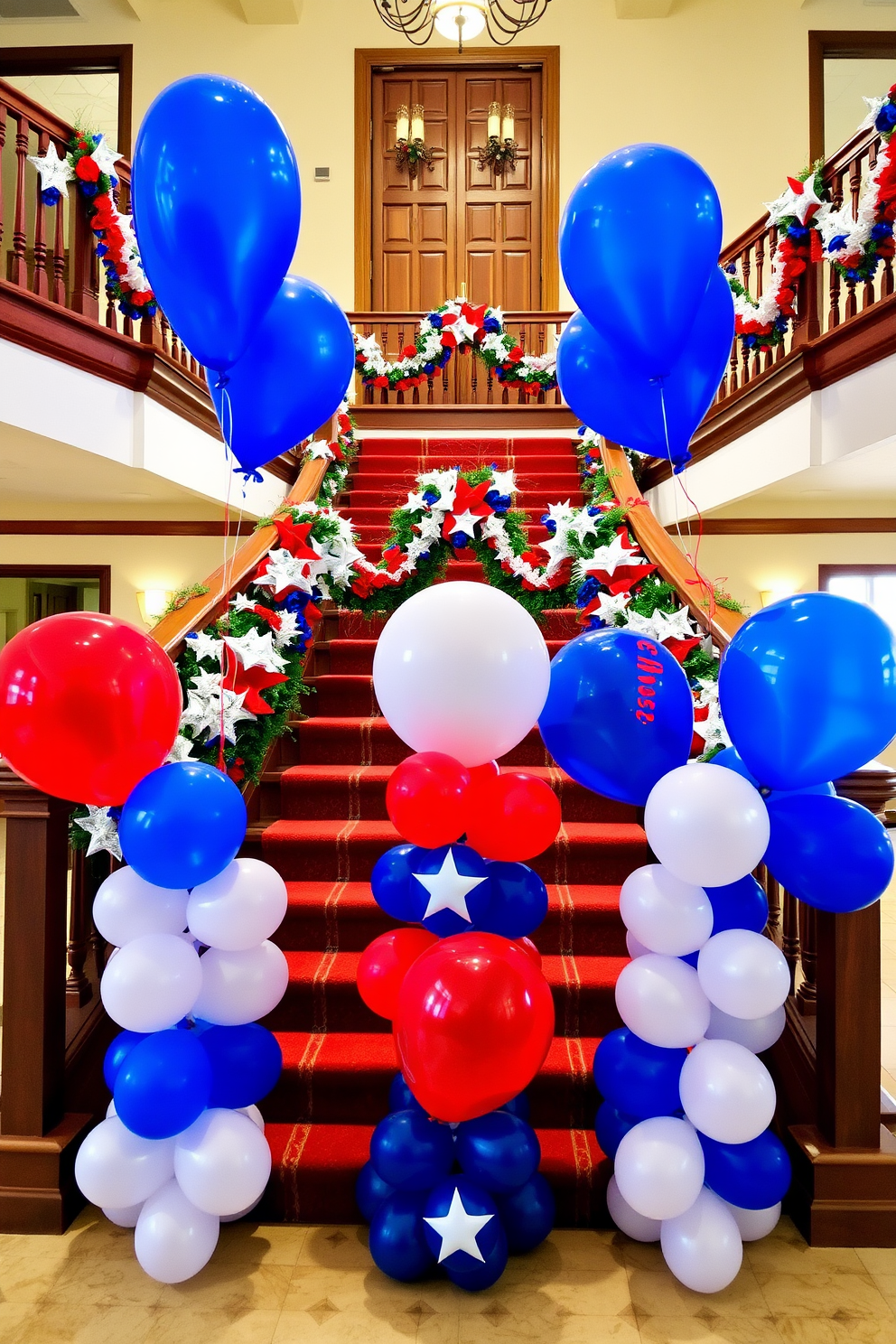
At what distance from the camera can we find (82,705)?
1.75 meters

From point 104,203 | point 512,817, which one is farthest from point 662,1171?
point 104,203

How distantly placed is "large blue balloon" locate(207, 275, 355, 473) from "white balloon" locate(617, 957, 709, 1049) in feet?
5.22

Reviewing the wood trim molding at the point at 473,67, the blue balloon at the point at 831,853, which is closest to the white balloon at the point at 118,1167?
the blue balloon at the point at 831,853

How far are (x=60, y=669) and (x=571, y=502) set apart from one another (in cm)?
420

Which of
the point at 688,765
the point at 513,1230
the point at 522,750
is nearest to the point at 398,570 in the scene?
the point at 522,750

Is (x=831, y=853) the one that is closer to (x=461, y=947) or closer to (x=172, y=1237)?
(x=461, y=947)

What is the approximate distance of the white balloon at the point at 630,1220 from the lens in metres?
2.04

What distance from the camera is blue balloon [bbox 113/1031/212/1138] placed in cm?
180

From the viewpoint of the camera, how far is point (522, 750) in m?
3.52

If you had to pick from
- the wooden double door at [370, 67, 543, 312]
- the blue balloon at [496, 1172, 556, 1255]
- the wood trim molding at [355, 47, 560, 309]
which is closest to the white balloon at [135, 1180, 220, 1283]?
the blue balloon at [496, 1172, 556, 1255]

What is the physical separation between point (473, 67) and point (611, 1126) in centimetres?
858

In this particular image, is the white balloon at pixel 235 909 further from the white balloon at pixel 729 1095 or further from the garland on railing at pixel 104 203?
the garland on railing at pixel 104 203

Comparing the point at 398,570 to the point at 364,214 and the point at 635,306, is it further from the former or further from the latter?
the point at 364,214

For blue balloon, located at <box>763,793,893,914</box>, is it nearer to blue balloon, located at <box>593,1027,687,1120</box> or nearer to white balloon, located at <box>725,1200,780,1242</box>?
blue balloon, located at <box>593,1027,687,1120</box>
